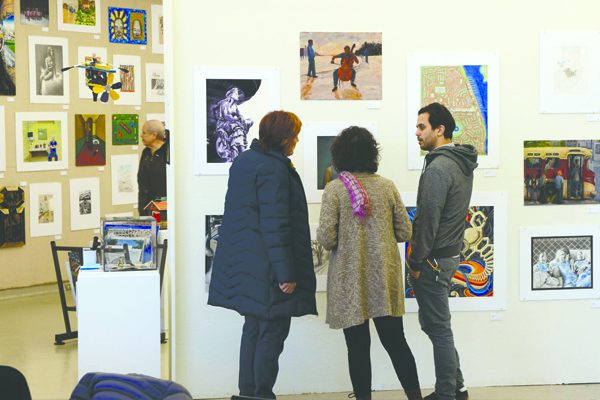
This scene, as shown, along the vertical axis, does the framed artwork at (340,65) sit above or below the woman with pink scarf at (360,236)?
above

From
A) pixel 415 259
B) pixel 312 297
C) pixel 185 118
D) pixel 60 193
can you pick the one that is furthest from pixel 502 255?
pixel 60 193

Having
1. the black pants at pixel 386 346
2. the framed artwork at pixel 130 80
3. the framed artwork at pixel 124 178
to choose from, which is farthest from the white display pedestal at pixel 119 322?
the framed artwork at pixel 130 80

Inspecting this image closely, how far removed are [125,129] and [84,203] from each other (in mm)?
949

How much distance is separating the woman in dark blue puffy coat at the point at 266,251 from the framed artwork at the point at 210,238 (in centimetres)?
84

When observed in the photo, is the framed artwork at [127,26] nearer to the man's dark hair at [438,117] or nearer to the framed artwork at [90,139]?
the framed artwork at [90,139]

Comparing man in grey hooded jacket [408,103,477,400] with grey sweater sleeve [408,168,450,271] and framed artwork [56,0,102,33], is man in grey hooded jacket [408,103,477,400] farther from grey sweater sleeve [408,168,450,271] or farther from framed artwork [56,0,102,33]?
framed artwork [56,0,102,33]

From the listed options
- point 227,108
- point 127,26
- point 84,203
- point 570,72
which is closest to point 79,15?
point 127,26

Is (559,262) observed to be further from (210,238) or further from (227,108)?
(227,108)

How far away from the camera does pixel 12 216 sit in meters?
10.6

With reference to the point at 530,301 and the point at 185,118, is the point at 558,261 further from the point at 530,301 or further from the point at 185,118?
the point at 185,118

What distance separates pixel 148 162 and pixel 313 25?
2991 millimetres

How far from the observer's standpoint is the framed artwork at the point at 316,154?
6.70m

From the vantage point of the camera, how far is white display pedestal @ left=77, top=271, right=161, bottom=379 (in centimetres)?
603

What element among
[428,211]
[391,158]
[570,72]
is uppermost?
[570,72]
